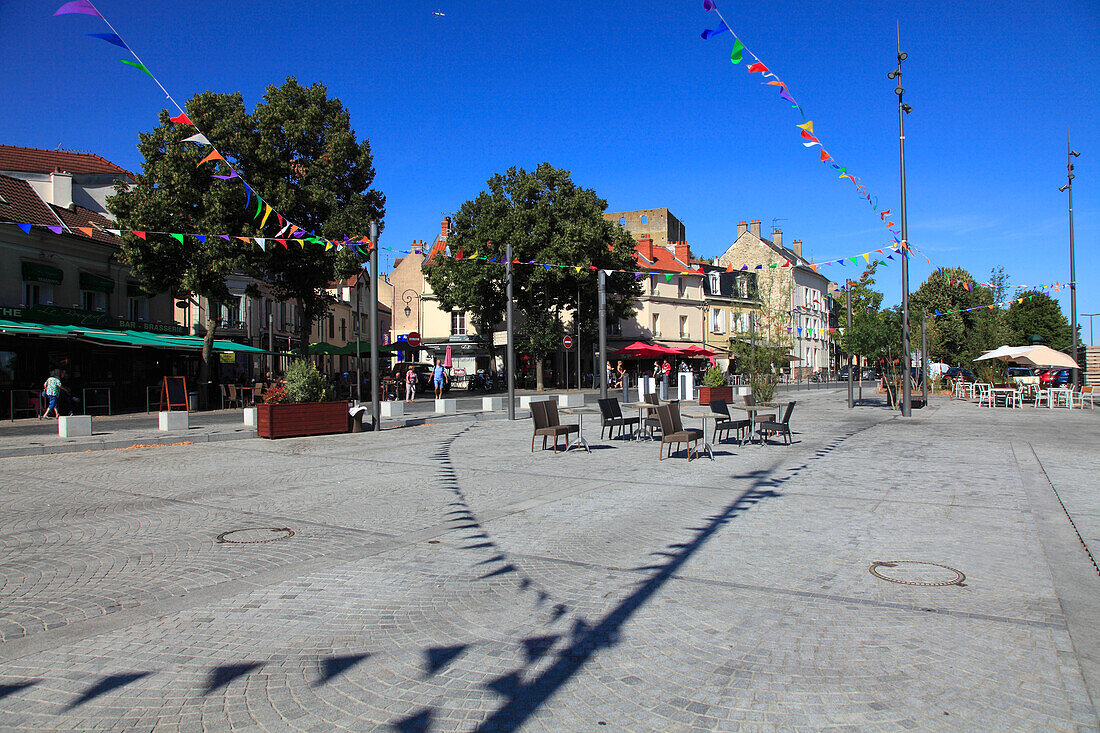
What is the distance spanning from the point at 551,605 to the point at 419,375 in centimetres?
3689

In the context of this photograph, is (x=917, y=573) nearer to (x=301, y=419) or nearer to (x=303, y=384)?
(x=301, y=419)

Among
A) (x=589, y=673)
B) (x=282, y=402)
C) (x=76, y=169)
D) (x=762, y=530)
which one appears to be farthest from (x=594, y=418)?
(x=76, y=169)

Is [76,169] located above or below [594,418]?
above

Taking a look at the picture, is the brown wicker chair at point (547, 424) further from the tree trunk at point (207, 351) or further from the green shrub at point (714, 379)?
the tree trunk at point (207, 351)

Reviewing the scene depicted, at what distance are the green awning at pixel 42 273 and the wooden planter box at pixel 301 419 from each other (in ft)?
43.1

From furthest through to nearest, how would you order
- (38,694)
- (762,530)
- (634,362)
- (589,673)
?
(634,362) → (762,530) → (589,673) → (38,694)

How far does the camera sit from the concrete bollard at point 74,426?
587 inches

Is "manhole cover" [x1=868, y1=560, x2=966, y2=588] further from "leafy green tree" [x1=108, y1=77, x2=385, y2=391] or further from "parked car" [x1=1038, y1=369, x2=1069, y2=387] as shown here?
"parked car" [x1=1038, y1=369, x2=1069, y2=387]

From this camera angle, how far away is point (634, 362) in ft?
169

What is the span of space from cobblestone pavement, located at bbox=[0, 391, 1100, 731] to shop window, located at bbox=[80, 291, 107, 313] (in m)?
19.2

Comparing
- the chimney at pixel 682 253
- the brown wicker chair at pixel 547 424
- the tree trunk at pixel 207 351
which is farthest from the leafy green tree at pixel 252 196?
the chimney at pixel 682 253

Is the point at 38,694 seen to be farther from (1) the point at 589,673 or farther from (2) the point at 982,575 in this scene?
(2) the point at 982,575

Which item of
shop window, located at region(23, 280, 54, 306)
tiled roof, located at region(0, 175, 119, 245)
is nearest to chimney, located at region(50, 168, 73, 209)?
tiled roof, located at region(0, 175, 119, 245)

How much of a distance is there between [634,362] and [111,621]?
158ft
